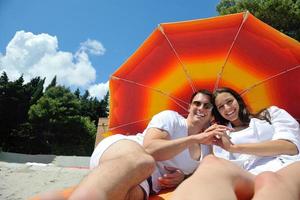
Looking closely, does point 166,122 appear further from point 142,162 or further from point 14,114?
point 14,114

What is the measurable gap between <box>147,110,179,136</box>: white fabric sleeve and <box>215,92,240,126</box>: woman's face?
0.41 meters

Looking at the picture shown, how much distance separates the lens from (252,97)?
3.10 metres

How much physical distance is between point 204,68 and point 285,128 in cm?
98

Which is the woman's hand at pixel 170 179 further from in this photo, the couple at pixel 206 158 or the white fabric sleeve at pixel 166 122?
the white fabric sleeve at pixel 166 122

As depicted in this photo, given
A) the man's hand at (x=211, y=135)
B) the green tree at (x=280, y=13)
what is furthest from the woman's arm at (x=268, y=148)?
the green tree at (x=280, y=13)

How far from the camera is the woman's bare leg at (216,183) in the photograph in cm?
139

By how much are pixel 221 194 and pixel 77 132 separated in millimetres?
26379

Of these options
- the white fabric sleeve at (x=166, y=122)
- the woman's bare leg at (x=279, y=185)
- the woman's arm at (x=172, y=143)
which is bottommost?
the woman's bare leg at (x=279, y=185)

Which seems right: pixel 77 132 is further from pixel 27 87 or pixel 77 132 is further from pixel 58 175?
pixel 58 175

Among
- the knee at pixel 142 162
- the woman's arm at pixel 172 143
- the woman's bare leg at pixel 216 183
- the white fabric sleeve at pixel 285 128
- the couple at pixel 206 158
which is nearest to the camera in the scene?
→ the woman's bare leg at pixel 216 183

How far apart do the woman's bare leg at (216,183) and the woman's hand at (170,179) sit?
0.65 meters

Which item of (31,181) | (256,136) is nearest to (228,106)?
(256,136)

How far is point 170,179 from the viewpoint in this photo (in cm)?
238

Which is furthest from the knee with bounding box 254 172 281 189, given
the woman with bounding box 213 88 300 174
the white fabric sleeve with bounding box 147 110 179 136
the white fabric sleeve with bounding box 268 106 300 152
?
the white fabric sleeve with bounding box 147 110 179 136
